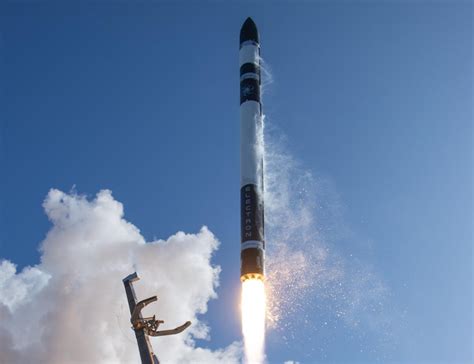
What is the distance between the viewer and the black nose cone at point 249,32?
54.4 m

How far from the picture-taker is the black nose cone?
54406 millimetres

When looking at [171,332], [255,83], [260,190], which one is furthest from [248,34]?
[171,332]

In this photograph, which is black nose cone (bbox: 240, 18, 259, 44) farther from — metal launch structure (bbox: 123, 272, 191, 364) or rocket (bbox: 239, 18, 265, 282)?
metal launch structure (bbox: 123, 272, 191, 364)

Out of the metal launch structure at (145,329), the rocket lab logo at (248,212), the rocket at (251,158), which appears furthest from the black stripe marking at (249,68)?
the metal launch structure at (145,329)

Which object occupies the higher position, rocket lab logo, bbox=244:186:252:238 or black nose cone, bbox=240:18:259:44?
black nose cone, bbox=240:18:259:44

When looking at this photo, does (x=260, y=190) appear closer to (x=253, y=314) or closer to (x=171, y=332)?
(x=253, y=314)

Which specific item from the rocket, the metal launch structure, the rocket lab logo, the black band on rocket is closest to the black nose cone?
the rocket

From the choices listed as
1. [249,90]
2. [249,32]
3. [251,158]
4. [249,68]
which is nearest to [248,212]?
[251,158]

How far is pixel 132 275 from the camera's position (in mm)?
36500

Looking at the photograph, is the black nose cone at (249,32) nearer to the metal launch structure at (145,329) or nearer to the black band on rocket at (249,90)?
the black band on rocket at (249,90)

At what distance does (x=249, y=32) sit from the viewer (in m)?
54.6

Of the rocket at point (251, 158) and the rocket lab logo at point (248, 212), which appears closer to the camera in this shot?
the rocket at point (251, 158)

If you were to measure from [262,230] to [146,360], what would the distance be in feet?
47.2

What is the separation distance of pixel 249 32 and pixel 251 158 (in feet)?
38.2
